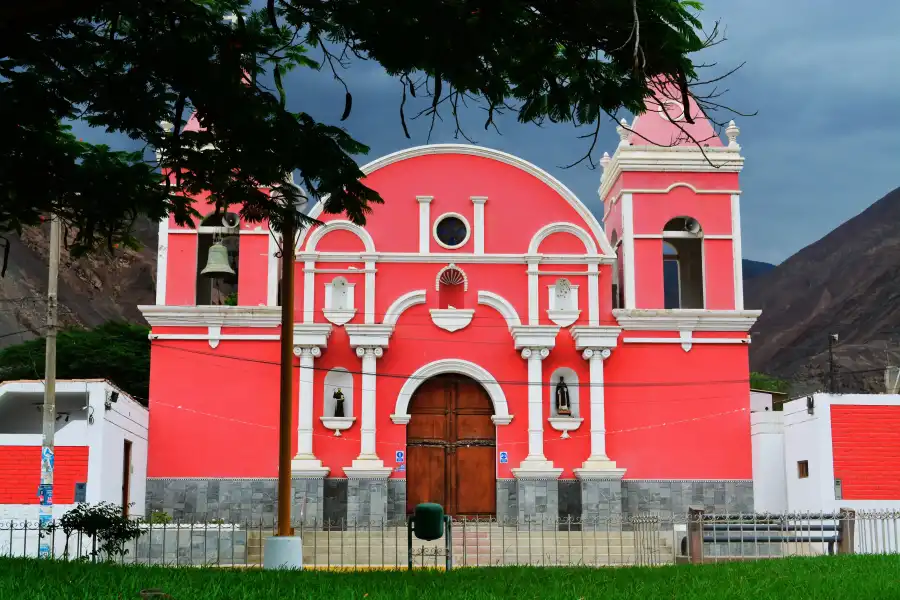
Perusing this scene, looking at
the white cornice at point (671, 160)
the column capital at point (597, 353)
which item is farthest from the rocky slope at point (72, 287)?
the column capital at point (597, 353)

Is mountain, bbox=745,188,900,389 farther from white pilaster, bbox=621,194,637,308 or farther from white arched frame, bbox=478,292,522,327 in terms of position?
white arched frame, bbox=478,292,522,327

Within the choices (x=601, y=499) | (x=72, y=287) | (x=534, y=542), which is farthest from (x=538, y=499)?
(x=72, y=287)

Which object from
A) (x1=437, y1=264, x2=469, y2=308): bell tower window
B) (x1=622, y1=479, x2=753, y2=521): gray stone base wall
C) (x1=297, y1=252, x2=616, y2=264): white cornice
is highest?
(x1=297, y1=252, x2=616, y2=264): white cornice

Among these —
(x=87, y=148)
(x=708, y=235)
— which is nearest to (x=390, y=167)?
(x=708, y=235)

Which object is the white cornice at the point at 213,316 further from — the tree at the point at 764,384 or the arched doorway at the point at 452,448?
the tree at the point at 764,384

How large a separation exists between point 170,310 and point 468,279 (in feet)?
21.5

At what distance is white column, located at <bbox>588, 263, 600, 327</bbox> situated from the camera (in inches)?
960

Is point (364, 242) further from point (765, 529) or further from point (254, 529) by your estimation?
point (765, 529)

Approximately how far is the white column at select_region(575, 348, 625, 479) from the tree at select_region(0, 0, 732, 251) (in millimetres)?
13723

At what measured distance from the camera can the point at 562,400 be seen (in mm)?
23984

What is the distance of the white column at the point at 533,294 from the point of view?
24.3 meters

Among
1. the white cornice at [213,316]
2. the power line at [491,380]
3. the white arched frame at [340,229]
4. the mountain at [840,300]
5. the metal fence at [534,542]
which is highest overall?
the mountain at [840,300]

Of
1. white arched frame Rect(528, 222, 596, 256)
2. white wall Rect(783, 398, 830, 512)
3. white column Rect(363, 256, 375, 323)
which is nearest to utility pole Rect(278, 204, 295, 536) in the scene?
white column Rect(363, 256, 375, 323)

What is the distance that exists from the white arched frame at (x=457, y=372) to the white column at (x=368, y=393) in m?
0.56
